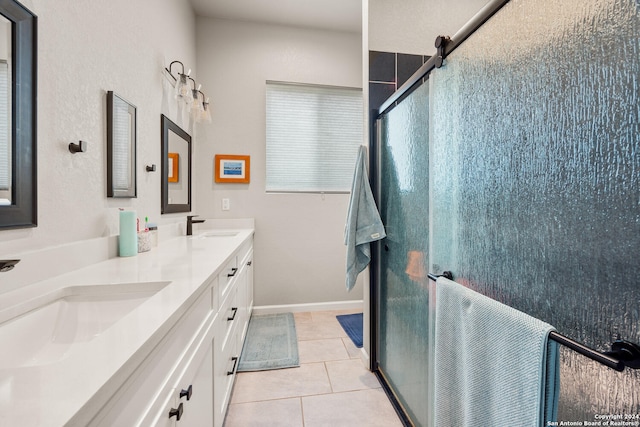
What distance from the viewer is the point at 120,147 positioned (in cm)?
138

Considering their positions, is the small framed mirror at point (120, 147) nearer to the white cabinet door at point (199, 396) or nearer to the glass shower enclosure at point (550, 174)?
the white cabinet door at point (199, 396)

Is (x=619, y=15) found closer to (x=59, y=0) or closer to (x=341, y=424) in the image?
(x=59, y=0)

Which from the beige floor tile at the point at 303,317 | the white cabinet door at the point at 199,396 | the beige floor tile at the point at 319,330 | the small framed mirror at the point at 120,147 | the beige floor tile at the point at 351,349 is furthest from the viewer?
the beige floor tile at the point at 303,317

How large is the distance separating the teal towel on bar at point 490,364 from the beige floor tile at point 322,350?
4.13 ft

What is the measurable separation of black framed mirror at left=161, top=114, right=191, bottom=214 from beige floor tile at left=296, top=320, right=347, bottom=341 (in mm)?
1483

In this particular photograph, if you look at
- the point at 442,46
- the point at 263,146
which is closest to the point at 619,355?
the point at 442,46

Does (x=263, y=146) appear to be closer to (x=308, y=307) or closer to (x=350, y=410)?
(x=308, y=307)

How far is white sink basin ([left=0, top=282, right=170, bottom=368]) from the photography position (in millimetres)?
651

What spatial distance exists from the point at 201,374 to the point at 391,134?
1.46m

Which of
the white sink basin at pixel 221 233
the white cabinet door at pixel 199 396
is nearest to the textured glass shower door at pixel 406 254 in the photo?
the white cabinet door at pixel 199 396

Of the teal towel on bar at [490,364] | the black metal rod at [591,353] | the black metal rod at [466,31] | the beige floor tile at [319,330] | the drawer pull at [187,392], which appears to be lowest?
the beige floor tile at [319,330]

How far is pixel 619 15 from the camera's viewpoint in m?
0.49

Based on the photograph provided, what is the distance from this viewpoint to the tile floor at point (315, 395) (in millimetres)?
1441

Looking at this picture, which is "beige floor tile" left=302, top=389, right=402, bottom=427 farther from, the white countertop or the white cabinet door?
the white countertop
